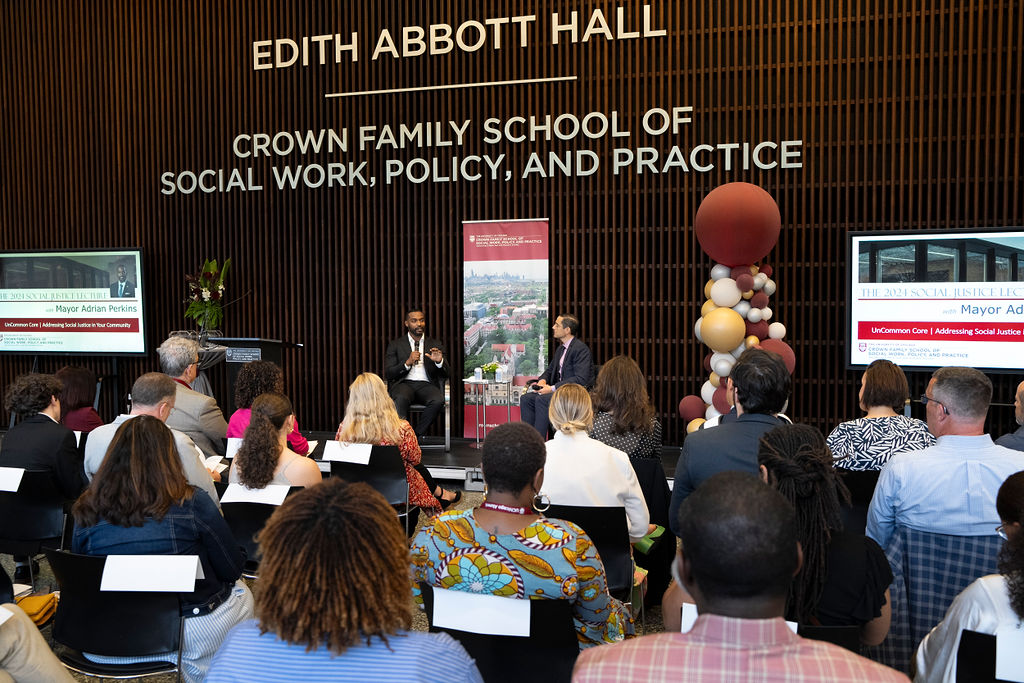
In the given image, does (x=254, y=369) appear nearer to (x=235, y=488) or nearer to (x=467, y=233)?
(x=235, y=488)

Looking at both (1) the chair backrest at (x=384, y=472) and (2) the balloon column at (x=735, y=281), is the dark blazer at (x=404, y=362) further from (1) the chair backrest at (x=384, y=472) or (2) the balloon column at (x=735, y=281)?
(1) the chair backrest at (x=384, y=472)

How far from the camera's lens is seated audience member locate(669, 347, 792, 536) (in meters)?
3.29

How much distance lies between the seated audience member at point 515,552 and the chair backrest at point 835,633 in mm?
577

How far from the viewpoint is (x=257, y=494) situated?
3799 millimetres

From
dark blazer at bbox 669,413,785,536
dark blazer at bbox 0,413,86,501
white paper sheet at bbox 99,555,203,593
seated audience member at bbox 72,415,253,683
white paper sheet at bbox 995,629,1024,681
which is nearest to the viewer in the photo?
white paper sheet at bbox 995,629,1024,681

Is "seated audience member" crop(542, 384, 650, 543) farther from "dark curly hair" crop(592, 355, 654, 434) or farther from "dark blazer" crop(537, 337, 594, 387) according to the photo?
"dark blazer" crop(537, 337, 594, 387)

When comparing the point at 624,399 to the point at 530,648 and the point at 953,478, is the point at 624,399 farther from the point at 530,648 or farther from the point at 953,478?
the point at 530,648

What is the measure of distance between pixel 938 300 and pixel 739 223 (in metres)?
2.05

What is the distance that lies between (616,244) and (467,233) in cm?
159

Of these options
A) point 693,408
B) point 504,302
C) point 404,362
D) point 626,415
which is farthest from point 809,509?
point 504,302

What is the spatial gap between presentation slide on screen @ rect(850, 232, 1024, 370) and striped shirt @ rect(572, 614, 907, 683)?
6.74 m

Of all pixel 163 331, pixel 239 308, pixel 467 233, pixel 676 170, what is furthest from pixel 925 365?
pixel 163 331

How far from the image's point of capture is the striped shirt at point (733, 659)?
4.37ft

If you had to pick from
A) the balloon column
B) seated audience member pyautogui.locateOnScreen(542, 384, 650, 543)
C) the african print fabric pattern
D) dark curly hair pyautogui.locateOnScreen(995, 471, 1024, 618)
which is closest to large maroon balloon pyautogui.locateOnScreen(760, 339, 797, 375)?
the balloon column
